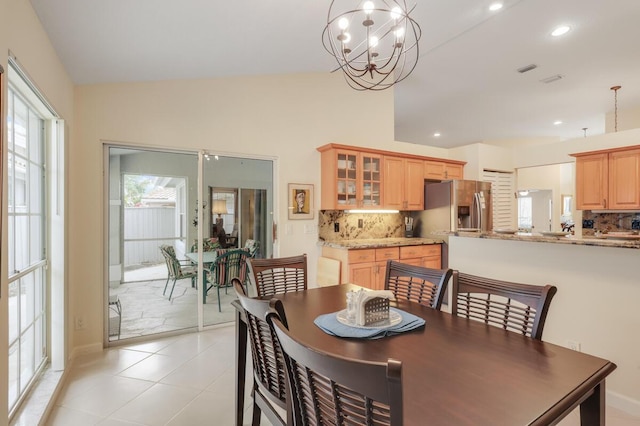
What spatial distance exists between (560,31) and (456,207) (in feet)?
7.37

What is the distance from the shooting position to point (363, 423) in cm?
81

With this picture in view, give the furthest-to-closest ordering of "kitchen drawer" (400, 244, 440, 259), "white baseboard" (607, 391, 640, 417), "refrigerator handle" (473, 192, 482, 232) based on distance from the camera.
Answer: "refrigerator handle" (473, 192, 482, 232), "kitchen drawer" (400, 244, 440, 259), "white baseboard" (607, 391, 640, 417)

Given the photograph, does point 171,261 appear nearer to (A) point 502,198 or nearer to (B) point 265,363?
(B) point 265,363

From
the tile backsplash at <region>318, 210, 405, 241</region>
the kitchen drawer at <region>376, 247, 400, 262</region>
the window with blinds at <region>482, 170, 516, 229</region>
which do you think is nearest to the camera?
the kitchen drawer at <region>376, 247, 400, 262</region>

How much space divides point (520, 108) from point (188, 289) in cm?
606

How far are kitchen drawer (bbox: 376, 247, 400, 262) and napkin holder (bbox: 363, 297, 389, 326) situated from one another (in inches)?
102

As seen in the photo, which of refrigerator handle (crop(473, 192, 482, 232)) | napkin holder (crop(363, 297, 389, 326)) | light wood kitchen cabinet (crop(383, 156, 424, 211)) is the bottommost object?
napkin holder (crop(363, 297, 389, 326))

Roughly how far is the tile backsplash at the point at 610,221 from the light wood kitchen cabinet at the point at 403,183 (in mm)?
3132

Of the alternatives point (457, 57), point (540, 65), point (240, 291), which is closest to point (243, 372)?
point (240, 291)

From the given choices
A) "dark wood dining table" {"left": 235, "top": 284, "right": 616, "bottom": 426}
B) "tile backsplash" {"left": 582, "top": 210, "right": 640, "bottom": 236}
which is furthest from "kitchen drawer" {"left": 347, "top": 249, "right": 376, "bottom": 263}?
"tile backsplash" {"left": 582, "top": 210, "right": 640, "bottom": 236}

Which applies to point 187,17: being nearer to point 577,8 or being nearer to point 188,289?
point 188,289

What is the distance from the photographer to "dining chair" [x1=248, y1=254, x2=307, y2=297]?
2.42 m

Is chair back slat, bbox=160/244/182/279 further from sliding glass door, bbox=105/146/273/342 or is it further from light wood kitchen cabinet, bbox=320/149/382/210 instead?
light wood kitchen cabinet, bbox=320/149/382/210

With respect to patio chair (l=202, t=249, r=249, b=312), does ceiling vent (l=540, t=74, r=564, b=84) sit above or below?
above
